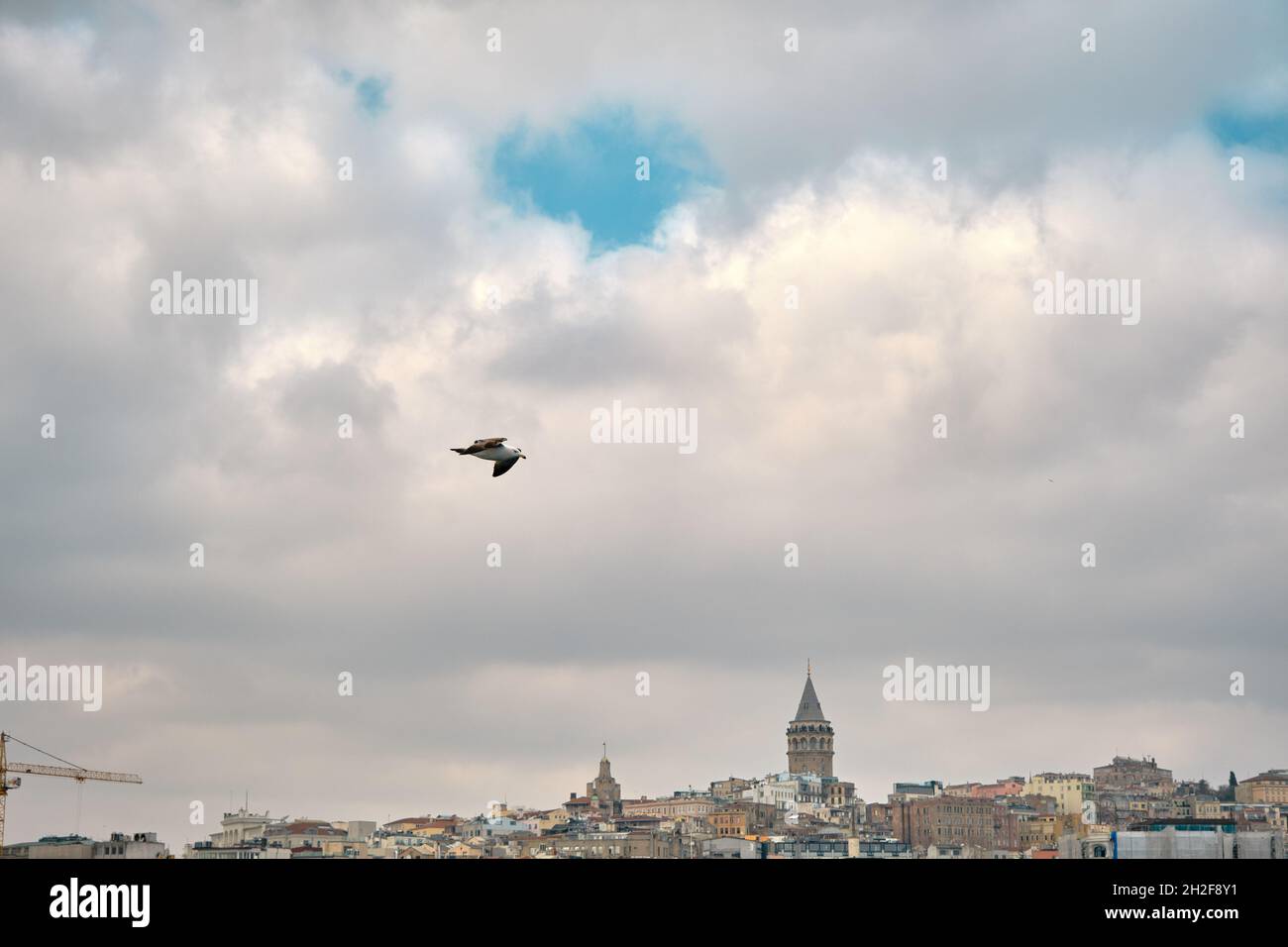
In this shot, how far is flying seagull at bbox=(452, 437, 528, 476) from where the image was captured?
5844 centimetres

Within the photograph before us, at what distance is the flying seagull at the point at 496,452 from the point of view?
58.4 m

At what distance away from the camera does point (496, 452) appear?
60.0m
